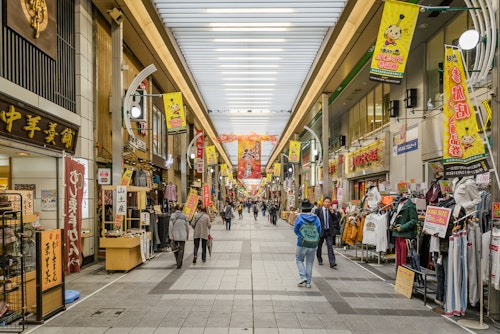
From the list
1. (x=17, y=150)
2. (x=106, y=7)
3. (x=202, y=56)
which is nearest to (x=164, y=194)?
(x=202, y=56)

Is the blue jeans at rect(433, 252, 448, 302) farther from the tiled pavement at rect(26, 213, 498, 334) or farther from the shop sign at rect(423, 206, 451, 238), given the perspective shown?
the shop sign at rect(423, 206, 451, 238)

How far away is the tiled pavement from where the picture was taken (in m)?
5.44

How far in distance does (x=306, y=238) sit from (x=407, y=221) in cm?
199

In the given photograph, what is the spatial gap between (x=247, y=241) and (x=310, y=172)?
17.0m

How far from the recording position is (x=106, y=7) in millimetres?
10789

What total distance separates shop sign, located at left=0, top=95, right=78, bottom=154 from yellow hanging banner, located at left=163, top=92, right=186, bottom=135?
4.59 meters

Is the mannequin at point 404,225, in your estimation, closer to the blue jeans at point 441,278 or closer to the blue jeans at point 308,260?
the blue jeans at point 441,278

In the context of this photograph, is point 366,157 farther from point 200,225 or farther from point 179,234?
point 179,234

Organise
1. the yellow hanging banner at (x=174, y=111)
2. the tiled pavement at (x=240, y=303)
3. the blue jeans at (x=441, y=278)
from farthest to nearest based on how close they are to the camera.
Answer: the yellow hanging banner at (x=174, y=111) < the blue jeans at (x=441, y=278) < the tiled pavement at (x=240, y=303)

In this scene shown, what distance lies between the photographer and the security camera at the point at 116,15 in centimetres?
1052

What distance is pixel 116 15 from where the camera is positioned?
420 inches

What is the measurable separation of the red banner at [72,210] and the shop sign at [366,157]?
11.0m

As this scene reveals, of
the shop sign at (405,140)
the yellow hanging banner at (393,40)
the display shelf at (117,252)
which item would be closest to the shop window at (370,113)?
the shop sign at (405,140)

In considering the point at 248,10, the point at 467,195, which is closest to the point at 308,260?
the point at 467,195
